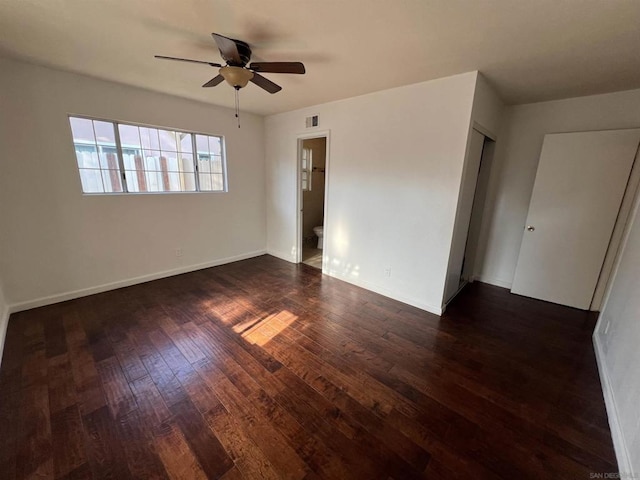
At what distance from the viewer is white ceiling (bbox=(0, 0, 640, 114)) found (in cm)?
152

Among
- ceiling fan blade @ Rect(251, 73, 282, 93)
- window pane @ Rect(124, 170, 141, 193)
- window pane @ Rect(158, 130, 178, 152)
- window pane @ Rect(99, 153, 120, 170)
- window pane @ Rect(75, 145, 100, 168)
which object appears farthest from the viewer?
window pane @ Rect(158, 130, 178, 152)

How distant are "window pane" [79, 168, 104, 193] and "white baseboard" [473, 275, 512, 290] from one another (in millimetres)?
5248

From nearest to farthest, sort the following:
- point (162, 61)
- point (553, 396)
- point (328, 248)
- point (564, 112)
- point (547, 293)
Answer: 1. point (553, 396)
2. point (162, 61)
3. point (564, 112)
4. point (547, 293)
5. point (328, 248)

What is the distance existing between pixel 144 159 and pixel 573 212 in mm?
5405

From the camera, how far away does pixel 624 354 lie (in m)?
1.72

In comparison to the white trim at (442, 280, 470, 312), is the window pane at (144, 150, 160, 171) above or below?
above

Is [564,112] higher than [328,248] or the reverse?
higher

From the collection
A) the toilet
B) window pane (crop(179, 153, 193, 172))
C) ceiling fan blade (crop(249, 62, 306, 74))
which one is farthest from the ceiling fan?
the toilet

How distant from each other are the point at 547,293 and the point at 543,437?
2.43 metres

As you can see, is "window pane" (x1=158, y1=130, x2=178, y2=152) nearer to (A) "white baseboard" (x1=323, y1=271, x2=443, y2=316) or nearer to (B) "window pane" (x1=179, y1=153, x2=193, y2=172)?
(B) "window pane" (x1=179, y1=153, x2=193, y2=172)

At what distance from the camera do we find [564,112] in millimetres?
3053

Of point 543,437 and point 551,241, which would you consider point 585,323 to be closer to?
point 551,241

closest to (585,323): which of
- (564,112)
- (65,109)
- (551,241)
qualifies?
(551,241)

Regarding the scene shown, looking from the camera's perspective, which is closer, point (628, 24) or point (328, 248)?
point (628, 24)
